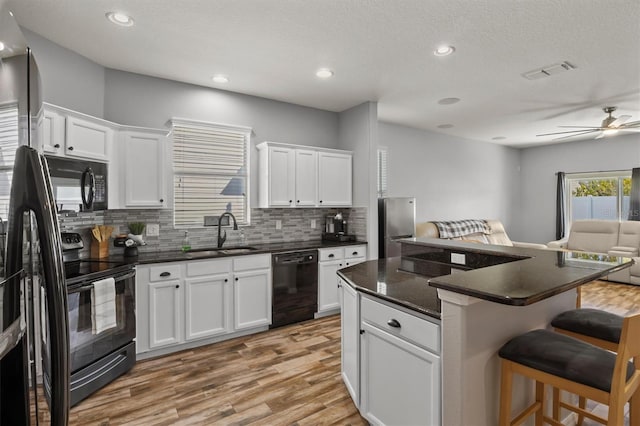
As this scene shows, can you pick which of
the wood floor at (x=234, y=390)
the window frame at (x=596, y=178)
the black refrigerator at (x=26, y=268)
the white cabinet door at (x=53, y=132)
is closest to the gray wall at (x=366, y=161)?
the wood floor at (x=234, y=390)

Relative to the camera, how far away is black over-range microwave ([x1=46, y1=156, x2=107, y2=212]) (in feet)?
8.16

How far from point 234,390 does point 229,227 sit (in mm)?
1957

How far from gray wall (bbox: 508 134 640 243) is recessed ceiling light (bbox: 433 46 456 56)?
624 cm

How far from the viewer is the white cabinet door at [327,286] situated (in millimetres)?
3986

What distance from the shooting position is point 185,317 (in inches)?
123

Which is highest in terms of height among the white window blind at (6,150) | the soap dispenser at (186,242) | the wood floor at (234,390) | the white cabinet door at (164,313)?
the white window blind at (6,150)

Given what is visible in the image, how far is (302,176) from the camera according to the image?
4.22 meters

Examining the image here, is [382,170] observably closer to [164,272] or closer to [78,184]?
[164,272]

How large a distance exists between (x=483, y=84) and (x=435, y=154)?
110 inches

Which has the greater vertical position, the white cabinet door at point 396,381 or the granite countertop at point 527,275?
the granite countertop at point 527,275

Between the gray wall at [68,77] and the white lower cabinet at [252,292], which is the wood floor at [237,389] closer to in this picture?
the white lower cabinet at [252,292]

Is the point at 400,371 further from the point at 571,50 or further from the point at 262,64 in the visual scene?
the point at 571,50

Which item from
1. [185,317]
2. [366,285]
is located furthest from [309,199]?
[366,285]

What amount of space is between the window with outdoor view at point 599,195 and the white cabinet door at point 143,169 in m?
8.45
